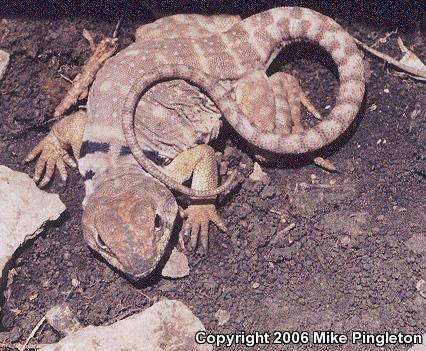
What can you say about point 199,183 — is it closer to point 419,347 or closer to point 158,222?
point 158,222

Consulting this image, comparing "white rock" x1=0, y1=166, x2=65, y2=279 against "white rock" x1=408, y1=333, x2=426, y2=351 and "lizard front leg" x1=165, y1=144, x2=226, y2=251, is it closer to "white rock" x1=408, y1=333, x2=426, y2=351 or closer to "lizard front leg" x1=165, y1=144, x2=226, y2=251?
"lizard front leg" x1=165, y1=144, x2=226, y2=251

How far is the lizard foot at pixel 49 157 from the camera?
571 cm

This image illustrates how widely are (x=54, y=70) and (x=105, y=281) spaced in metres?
2.11

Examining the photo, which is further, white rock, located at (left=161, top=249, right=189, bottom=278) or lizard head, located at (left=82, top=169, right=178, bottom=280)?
white rock, located at (left=161, top=249, right=189, bottom=278)

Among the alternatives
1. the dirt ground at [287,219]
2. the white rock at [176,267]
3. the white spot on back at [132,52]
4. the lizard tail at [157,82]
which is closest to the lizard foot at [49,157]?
the dirt ground at [287,219]

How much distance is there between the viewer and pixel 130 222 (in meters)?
4.76

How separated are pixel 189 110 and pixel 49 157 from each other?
4.57 ft

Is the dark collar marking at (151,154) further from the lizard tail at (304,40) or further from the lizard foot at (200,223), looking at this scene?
the lizard tail at (304,40)

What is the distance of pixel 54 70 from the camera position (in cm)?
589

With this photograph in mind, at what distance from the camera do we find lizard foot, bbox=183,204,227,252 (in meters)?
5.35

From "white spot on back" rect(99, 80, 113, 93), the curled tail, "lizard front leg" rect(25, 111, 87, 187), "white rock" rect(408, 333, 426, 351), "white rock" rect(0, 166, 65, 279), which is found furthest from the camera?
"lizard front leg" rect(25, 111, 87, 187)

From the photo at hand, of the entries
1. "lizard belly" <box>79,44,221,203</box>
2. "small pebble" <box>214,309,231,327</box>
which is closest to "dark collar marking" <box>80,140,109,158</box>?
"lizard belly" <box>79,44,221,203</box>

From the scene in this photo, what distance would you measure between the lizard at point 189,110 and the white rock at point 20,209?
0.87ft

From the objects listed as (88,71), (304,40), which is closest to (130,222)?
(88,71)
